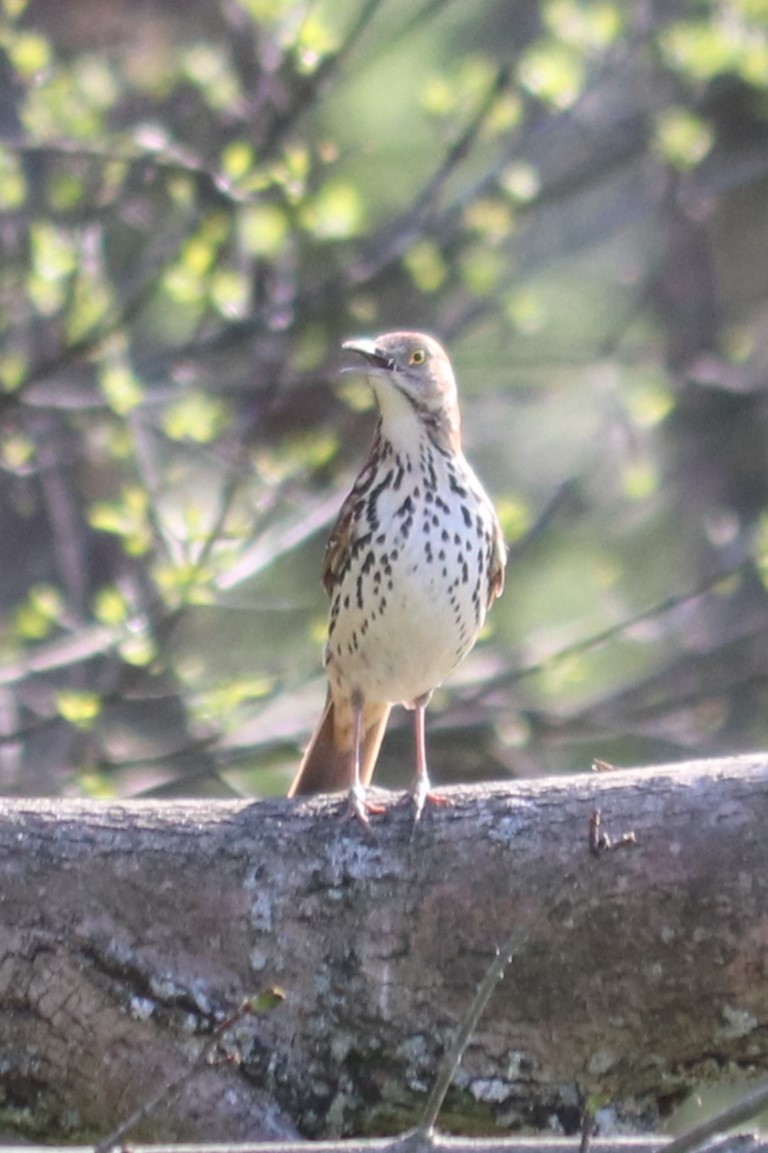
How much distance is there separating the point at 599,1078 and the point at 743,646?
3.83 m

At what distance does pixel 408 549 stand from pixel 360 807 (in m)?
0.89

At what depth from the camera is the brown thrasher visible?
442 cm

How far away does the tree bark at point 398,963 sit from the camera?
10.8 feet

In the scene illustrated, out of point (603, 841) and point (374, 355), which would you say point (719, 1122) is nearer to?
point (603, 841)

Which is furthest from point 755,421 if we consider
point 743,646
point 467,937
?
point 467,937

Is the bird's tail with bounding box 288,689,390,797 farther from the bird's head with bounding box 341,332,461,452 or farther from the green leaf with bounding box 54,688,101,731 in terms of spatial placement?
the bird's head with bounding box 341,332,461,452

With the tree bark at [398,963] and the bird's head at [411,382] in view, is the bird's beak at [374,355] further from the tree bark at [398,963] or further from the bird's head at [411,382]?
the tree bark at [398,963]

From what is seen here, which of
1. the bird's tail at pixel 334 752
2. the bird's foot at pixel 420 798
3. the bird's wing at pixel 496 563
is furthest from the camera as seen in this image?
the bird's tail at pixel 334 752

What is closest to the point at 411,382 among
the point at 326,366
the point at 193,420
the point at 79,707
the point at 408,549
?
the point at 408,549

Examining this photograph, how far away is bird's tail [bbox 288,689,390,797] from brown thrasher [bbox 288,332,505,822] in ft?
0.27

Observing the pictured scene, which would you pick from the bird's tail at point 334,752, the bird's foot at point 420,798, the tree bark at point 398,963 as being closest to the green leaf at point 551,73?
the bird's tail at point 334,752

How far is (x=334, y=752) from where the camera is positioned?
4988mm

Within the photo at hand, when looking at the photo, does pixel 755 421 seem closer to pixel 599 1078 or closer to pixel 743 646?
pixel 743 646

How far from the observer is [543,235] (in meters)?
8.10
